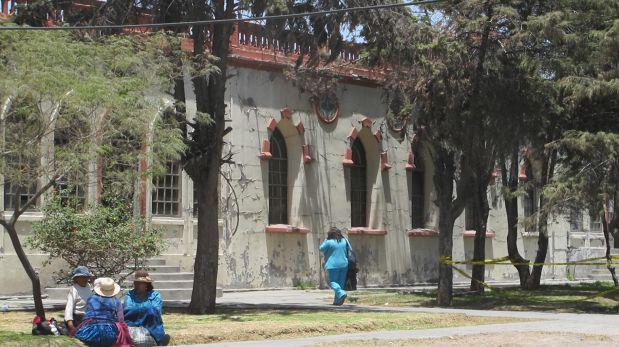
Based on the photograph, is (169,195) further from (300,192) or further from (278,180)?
(300,192)

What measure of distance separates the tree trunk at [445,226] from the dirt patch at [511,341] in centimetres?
621

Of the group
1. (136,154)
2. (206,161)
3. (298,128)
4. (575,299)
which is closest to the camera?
(136,154)

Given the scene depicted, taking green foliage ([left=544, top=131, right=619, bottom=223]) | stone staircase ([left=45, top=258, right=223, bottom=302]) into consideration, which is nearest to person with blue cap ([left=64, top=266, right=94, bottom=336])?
stone staircase ([left=45, top=258, right=223, bottom=302])

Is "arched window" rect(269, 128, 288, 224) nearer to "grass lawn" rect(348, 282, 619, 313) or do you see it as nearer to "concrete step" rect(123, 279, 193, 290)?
"grass lawn" rect(348, 282, 619, 313)

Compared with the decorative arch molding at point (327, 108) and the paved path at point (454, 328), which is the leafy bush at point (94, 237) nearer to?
the paved path at point (454, 328)

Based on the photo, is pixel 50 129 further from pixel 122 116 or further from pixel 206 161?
pixel 206 161

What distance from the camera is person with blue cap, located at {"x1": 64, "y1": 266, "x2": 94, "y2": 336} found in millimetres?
12266

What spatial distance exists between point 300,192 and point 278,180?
0.73 m

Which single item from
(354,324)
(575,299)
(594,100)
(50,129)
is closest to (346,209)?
(575,299)

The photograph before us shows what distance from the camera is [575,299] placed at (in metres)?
25.0

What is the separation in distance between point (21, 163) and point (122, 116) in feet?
5.70

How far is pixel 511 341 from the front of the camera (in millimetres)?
15508

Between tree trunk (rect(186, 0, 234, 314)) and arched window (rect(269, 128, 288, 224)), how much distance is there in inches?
384

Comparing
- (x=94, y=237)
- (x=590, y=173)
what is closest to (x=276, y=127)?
(x=94, y=237)
